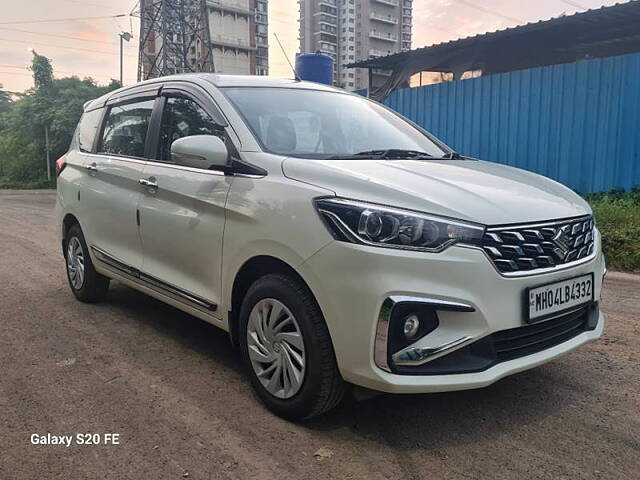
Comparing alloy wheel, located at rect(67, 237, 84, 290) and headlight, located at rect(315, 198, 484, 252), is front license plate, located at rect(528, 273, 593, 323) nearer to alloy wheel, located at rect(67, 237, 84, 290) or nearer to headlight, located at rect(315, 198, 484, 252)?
headlight, located at rect(315, 198, 484, 252)

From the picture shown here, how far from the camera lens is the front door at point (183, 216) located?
10.4 ft

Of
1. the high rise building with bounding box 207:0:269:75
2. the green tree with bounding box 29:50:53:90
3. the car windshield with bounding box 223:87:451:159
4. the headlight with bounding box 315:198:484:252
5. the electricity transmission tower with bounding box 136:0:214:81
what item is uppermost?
the high rise building with bounding box 207:0:269:75

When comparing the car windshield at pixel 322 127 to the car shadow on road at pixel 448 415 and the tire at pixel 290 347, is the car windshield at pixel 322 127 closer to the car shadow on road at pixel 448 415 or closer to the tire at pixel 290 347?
the tire at pixel 290 347

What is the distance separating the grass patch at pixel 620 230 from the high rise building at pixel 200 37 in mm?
38311

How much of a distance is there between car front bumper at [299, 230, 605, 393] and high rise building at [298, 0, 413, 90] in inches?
4194

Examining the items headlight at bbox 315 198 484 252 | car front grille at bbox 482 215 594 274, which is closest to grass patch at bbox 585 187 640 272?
car front grille at bbox 482 215 594 274

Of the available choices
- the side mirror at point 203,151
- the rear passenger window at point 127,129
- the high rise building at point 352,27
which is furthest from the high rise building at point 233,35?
the side mirror at point 203,151

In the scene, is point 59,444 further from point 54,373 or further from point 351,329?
point 351,329

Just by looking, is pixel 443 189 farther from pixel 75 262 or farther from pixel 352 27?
pixel 352 27

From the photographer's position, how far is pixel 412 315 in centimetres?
→ 238

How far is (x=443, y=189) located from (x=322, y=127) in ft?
3.65

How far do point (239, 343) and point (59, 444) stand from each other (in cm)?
98

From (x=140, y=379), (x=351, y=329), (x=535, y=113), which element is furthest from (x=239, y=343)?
(x=535, y=113)

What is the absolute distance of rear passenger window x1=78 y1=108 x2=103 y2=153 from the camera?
16.4 feet
